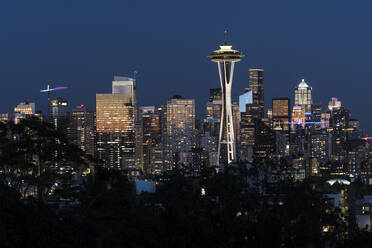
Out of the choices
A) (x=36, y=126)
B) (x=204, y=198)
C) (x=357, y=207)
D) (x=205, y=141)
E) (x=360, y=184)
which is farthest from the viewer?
(x=205, y=141)

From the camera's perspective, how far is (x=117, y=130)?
18862cm

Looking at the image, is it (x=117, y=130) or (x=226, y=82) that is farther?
(x=117, y=130)

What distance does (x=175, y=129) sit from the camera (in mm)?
199750

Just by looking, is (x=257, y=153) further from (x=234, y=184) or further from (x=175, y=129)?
(x=234, y=184)

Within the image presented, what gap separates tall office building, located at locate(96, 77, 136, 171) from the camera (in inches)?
7111

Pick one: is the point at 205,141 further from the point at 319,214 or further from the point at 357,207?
the point at 319,214

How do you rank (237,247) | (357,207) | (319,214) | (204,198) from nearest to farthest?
(237,247) < (204,198) < (319,214) < (357,207)

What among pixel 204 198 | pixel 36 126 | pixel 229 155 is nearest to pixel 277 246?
pixel 204 198

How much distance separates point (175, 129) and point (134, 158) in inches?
863

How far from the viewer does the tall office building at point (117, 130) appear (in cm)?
18062

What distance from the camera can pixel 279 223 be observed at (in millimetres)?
46219

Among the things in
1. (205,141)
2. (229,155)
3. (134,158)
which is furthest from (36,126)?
(205,141)

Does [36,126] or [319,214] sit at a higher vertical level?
[36,126]

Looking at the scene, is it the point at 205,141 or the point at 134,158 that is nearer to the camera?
the point at 134,158
